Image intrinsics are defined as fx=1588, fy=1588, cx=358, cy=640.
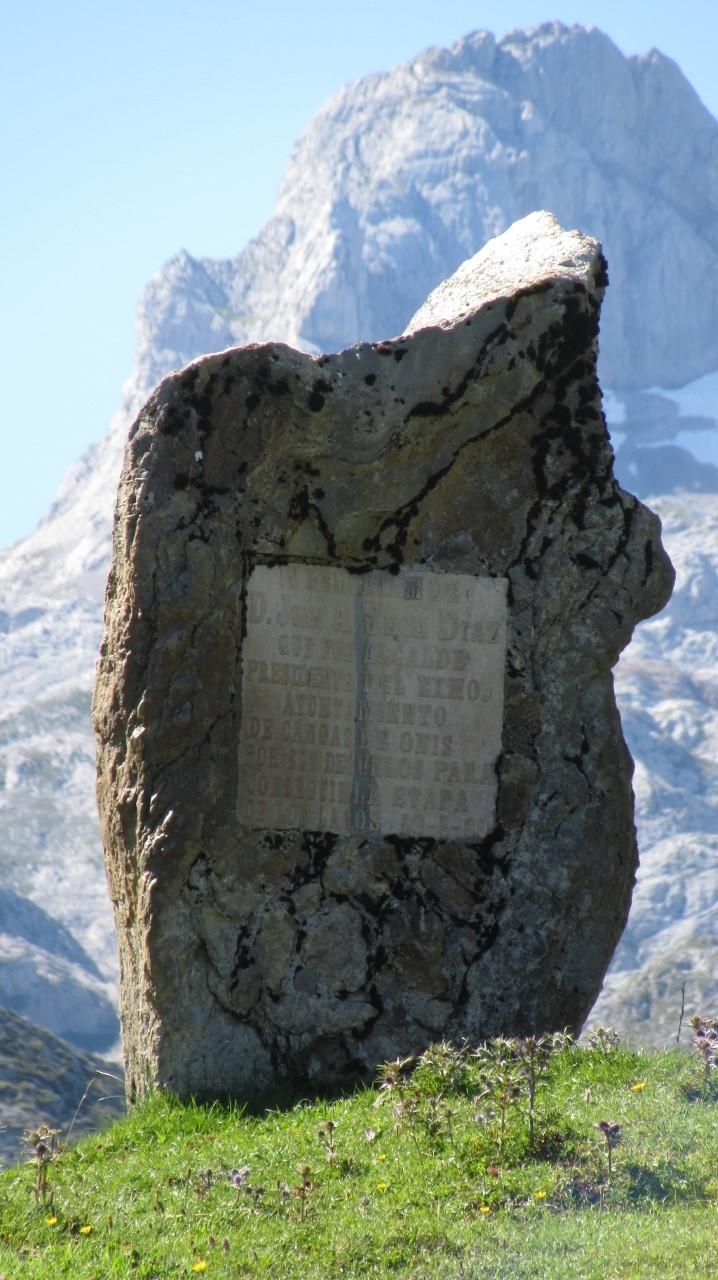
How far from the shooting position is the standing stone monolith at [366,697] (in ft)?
34.9

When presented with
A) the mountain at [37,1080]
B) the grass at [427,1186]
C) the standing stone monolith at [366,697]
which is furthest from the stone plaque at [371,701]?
the mountain at [37,1080]

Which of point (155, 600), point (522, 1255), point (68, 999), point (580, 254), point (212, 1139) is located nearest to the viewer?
Result: point (522, 1255)

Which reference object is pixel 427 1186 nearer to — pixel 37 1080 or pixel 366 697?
pixel 366 697

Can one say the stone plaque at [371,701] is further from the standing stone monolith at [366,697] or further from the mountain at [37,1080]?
the mountain at [37,1080]

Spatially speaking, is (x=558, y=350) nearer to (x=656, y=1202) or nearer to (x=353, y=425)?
(x=353, y=425)

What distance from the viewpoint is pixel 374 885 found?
10.9 meters

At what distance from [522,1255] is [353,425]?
5.69m

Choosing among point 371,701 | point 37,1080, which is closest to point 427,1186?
point 371,701

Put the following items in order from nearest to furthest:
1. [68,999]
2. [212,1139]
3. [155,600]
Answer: [212,1139], [155,600], [68,999]

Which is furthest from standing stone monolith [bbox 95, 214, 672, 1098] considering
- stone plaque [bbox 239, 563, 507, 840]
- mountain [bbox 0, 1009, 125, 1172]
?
mountain [bbox 0, 1009, 125, 1172]

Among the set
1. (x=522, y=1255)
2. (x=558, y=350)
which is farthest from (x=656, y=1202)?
(x=558, y=350)

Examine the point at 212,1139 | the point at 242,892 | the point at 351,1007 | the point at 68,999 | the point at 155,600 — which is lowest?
the point at 68,999

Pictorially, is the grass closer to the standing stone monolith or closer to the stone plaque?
the standing stone monolith

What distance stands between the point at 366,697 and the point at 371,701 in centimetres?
4
